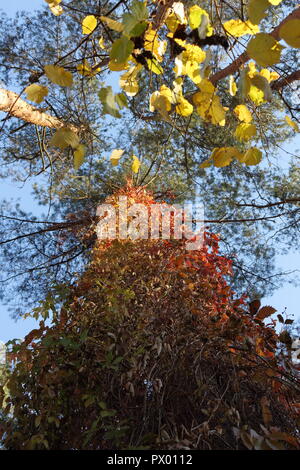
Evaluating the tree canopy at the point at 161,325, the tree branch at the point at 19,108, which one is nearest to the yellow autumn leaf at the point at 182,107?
the tree canopy at the point at 161,325

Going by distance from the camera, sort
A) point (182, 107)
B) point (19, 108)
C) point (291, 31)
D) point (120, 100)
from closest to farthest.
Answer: point (291, 31)
point (120, 100)
point (182, 107)
point (19, 108)

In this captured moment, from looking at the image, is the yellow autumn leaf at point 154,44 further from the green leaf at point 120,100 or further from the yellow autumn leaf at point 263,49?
the yellow autumn leaf at point 263,49

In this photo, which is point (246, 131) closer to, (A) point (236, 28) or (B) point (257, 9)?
(A) point (236, 28)

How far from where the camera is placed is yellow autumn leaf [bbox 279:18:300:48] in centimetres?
97

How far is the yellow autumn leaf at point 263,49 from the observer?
3.31 ft

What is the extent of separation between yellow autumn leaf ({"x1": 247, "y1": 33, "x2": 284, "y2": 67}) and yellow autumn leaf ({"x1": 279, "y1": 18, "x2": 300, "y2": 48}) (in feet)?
0.09

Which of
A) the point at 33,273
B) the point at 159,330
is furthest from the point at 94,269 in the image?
the point at 33,273

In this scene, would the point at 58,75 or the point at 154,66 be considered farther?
the point at 154,66

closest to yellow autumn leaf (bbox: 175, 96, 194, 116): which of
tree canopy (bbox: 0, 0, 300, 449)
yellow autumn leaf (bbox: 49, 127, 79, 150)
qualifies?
tree canopy (bbox: 0, 0, 300, 449)

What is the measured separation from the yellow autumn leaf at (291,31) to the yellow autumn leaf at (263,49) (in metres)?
0.03

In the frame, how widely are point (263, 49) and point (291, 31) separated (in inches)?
2.7

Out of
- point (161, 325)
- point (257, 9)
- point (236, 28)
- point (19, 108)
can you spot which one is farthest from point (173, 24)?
point (19, 108)

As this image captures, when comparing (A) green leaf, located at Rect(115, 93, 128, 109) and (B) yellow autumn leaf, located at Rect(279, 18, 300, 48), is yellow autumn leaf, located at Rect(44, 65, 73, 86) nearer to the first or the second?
(A) green leaf, located at Rect(115, 93, 128, 109)

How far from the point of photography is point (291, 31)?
0.98m
